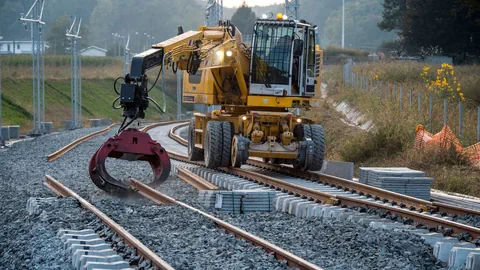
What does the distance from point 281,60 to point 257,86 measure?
846 mm

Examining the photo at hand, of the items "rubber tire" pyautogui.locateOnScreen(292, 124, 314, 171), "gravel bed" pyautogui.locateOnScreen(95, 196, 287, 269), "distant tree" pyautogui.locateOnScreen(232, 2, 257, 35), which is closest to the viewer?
"gravel bed" pyautogui.locateOnScreen(95, 196, 287, 269)

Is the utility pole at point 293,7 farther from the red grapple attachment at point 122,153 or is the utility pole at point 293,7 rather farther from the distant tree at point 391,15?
the distant tree at point 391,15

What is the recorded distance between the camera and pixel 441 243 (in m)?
11.0

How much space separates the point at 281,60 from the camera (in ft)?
72.4

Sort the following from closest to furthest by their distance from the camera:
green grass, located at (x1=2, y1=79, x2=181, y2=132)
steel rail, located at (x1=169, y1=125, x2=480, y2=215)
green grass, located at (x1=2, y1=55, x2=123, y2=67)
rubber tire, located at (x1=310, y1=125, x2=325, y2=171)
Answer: steel rail, located at (x1=169, y1=125, x2=480, y2=215) → rubber tire, located at (x1=310, y1=125, x2=325, y2=171) → green grass, located at (x1=2, y1=79, x2=181, y2=132) → green grass, located at (x1=2, y1=55, x2=123, y2=67)

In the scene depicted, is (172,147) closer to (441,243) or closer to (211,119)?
(211,119)

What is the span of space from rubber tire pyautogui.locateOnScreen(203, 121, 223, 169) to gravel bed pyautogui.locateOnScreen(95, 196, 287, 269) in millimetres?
6697

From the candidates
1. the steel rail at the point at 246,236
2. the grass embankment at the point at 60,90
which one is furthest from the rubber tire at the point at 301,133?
the grass embankment at the point at 60,90

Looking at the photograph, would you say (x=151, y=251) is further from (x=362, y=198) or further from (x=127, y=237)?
(x=362, y=198)

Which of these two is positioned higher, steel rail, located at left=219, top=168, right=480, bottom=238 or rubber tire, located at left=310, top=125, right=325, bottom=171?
rubber tire, located at left=310, top=125, right=325, bottom=171

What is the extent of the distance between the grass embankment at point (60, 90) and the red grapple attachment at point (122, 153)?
1538 inches

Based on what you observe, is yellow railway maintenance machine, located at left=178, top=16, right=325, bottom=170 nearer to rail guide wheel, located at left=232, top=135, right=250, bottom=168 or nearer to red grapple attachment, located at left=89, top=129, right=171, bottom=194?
rail guide wheel, located at left=232, top=135, right=250, bottom=168

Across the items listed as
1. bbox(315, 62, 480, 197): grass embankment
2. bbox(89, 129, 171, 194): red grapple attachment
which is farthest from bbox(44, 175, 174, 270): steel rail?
bbox(315, 62, 480, 197): grass embankment

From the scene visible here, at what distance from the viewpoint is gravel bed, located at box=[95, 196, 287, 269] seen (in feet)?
Answer: 33.9
